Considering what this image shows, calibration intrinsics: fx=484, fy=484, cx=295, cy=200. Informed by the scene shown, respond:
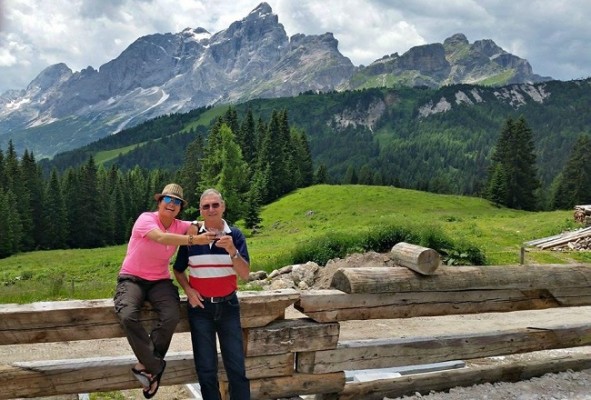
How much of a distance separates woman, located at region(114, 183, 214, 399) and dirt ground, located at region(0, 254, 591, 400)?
171 centimetres

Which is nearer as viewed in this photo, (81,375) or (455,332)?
(81,375)

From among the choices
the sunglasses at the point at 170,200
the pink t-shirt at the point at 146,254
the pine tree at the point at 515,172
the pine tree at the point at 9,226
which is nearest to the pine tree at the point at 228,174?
the pine tree at the point at 9,226

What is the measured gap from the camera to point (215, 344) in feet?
18.9

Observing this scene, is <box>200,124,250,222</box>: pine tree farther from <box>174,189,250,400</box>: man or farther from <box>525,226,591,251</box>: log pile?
<box>174,189,250,400</box>: man

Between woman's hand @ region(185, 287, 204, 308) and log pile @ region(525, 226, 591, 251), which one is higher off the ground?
woman's hand @ region(185, 287, 204, 308)

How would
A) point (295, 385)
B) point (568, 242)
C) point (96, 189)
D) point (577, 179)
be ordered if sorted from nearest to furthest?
point (295, 385), point (568, 242), point (577, 179), point (96, 189)

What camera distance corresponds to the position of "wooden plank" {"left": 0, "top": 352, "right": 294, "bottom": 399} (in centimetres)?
534

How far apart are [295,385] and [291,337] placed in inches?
29.1

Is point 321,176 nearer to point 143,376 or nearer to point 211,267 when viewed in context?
point 211,267

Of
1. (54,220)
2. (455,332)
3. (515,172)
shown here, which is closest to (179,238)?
(455,332)

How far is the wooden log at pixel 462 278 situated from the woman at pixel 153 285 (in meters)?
2.19

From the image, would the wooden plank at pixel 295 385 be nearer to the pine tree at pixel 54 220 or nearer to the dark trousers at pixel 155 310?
the dark trousers at pixel 155 310

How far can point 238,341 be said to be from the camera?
5738 mm

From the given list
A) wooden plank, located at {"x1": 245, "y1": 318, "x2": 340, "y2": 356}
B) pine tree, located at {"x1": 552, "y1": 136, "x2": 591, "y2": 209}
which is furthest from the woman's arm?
pine tree, located at {"x1": 552, "y1": 136, "x2": 591, "y2": 209}
